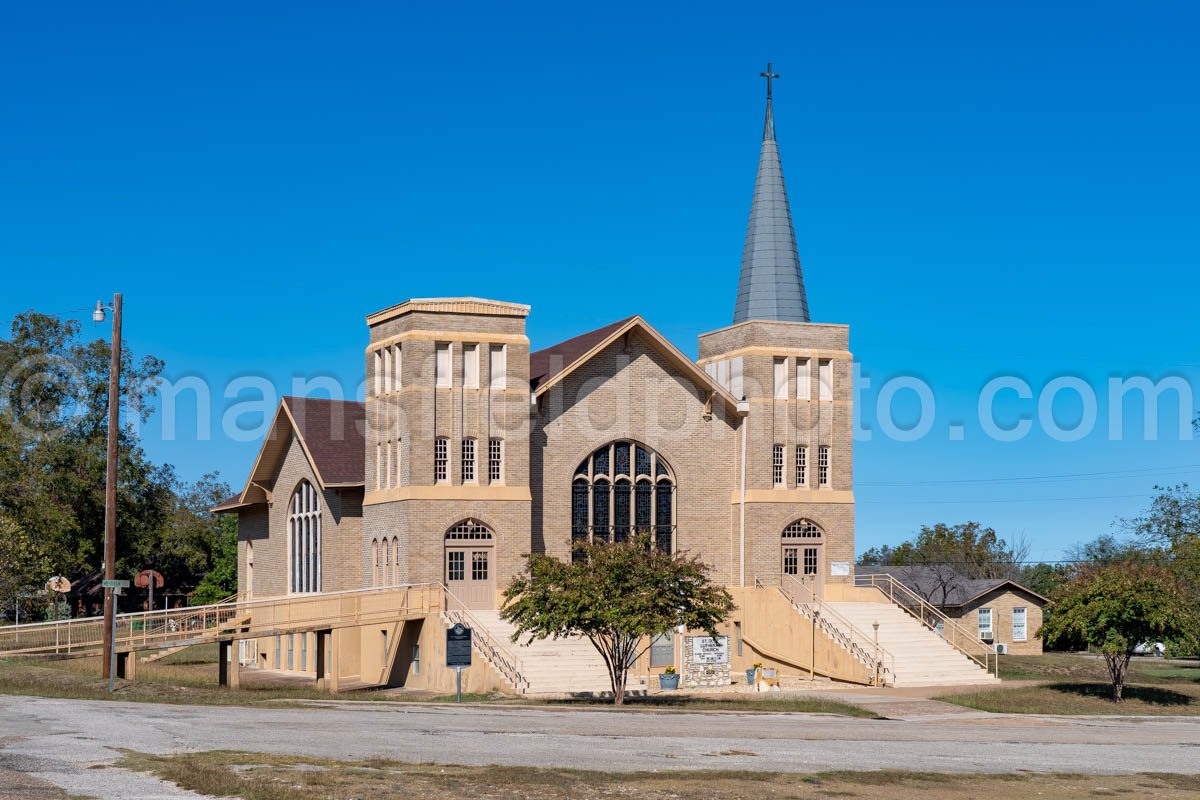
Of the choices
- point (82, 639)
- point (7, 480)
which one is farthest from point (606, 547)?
point (7, 480)

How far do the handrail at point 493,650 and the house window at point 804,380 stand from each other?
14.1 m

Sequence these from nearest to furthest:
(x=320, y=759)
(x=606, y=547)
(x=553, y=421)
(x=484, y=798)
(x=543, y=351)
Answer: (x=484, y=798), (x=320, y=759), (x=606, y=547), (x=553, y=421), (x=543, y=351)

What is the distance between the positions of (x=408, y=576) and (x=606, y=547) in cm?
875

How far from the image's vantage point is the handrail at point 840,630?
141 ft

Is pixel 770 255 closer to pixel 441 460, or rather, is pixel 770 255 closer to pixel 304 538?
pixel 441 460

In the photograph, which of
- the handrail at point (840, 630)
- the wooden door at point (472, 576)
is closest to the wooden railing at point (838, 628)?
the handrail at point (840, 630)

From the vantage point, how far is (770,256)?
5266 centimetres

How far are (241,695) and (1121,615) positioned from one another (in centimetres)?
2265

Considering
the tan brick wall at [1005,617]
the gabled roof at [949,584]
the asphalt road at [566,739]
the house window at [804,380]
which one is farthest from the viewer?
the gabled roof at [949,584]

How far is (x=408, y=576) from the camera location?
144ft

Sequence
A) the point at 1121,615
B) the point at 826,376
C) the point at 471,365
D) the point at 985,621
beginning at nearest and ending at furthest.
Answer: the point at 1121,615, the point at 471,365, the point at 826,376, the point at 985,621

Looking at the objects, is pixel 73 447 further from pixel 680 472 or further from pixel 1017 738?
pixel 1017 738

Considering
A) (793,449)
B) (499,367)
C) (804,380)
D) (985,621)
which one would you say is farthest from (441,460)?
(985,621)

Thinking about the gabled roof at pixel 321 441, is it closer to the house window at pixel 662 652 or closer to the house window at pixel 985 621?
the house window at pixel 662 652
